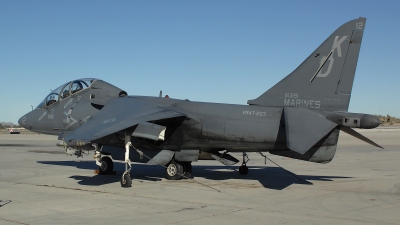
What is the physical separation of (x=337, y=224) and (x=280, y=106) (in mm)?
5762

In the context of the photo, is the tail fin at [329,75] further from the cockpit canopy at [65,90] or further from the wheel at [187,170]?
the cockpit canopy at [65,90]

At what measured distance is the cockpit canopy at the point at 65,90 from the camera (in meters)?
17.4

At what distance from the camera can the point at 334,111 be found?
42.1 feet

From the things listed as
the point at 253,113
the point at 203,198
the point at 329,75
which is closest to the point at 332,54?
the point at 329,75

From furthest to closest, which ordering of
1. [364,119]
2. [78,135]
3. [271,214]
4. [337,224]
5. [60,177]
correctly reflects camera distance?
[60,177] → [78,135] → [364,119] → [271,214] → [337,224]

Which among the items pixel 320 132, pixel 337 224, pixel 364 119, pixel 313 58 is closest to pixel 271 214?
pixel 337 224

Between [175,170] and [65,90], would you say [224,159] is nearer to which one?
[175,170]

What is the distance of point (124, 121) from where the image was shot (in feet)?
43.9

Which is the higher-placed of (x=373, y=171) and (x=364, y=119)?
(x=364, y=119)

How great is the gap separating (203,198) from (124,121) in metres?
3.59

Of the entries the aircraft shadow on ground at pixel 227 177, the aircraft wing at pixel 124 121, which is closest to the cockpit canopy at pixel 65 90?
the aircraft wing at pixel 124 121

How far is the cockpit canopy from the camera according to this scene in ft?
57.2

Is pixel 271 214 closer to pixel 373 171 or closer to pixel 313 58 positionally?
pixel 313 58

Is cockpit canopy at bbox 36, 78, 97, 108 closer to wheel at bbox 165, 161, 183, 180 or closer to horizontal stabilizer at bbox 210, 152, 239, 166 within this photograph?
wheel at bbox 165, 161, 183, 180
